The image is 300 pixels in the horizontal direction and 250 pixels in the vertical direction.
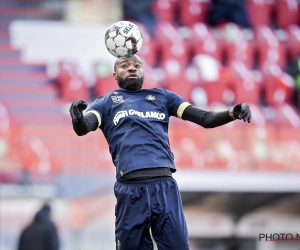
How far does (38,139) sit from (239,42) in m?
5.74

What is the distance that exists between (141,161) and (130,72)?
588 mm

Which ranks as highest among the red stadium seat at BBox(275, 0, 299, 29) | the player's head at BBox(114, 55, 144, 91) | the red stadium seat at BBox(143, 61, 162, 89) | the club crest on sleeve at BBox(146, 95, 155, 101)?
the red stadium seat at BBox(275, 0, 299, 29)

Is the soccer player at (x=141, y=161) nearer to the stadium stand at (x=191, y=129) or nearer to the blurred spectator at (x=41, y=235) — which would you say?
the blurred spectator at (x=41, y=235)

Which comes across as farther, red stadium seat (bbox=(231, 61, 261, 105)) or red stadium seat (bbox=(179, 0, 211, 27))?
red stadium seat (bbox=(179, 0, 211, 27))

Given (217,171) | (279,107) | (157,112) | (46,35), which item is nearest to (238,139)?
(217,171)

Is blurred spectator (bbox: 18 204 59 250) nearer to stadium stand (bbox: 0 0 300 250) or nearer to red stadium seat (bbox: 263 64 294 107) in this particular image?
stadium stand (bbox: 0 0 300 250)

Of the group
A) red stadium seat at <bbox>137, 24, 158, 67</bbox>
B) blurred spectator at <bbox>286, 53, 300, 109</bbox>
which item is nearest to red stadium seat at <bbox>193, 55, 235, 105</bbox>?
red stadium seat at <bbox>137, 24, 158, 67</bbox>

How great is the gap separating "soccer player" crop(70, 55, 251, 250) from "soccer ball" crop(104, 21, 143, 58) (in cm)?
13

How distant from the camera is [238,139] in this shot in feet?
41.5

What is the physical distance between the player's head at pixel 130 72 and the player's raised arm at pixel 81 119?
0.33 meters

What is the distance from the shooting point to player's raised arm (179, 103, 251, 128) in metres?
4.47

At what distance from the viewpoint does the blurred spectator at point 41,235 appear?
374 inches

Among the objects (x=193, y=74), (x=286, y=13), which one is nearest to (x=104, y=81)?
A: (x=193, y=74)

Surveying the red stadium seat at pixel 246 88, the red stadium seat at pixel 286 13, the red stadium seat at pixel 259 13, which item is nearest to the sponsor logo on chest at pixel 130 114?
the red stadium seat at pixel 246 88
